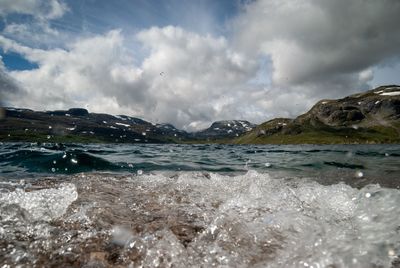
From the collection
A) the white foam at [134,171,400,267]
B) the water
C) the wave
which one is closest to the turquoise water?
the white foam at [134,171,400,267]

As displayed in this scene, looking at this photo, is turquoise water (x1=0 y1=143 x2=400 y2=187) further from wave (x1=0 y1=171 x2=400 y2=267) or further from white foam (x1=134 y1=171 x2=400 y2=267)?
wave (x1=0 y1=171 x2=400 y2=267)

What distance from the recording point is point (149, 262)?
4.35m

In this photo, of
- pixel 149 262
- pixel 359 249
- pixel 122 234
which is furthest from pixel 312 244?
pixel 122 234

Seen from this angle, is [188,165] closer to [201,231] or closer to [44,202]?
[44,202]

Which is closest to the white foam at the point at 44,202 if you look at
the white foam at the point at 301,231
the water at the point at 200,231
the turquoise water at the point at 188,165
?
the water at the point at 200,231

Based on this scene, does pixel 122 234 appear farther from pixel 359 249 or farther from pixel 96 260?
pixel 359 249

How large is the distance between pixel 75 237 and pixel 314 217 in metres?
4.65

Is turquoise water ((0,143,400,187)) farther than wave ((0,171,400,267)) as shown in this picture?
Yes

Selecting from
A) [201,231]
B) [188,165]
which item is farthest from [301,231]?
[188,165]

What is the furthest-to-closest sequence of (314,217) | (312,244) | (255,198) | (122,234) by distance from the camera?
(255,198), (314,217), (122,234), (312,244)

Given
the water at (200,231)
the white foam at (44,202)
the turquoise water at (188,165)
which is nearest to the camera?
the water at (200,231)

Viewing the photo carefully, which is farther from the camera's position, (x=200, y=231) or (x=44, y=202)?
(x=44, y=202)

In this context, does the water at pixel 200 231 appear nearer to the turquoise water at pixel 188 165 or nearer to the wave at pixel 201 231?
the wave at pixel 201 231

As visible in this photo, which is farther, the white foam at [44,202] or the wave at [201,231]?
the white foam at [44,202]
